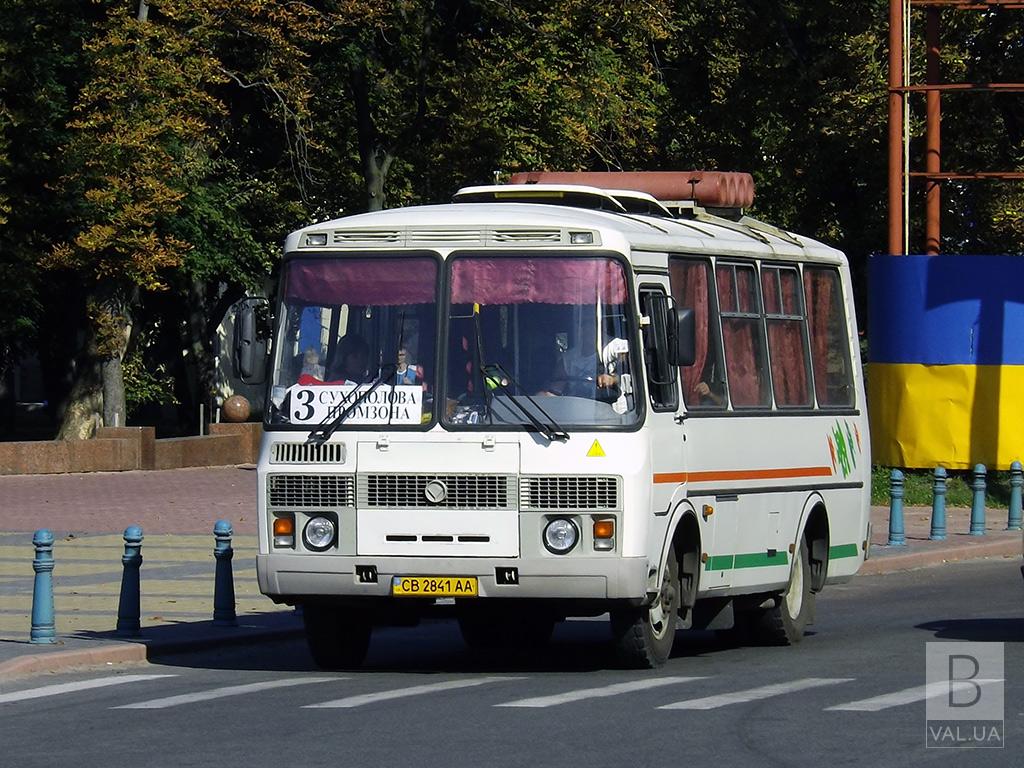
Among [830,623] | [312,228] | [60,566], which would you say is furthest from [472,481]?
[60,566]

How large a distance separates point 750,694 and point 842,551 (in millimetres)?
4949

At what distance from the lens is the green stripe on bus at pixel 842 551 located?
55.7ft

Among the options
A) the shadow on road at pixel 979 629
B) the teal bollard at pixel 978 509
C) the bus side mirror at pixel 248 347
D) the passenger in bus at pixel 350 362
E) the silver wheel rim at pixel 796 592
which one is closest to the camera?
the passenger in bus at pixel 350 362

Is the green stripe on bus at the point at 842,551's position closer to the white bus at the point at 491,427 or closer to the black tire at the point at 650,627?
the white bus at the point at 491,427

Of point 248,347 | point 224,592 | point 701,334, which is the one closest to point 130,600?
point 224,592

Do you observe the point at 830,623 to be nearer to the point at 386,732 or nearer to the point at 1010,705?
the point at 1010,705

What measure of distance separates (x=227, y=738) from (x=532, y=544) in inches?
117

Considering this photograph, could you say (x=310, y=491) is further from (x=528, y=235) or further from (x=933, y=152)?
(x=933, y=152)

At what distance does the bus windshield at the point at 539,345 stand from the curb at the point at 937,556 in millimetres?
9561

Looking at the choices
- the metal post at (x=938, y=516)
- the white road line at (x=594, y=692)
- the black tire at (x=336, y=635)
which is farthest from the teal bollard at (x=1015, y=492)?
the white road line at (x=594, y=692)

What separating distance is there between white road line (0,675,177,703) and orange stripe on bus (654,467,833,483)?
3496mm

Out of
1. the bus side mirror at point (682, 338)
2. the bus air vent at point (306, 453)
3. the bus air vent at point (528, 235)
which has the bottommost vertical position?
the bus air vent at point (306, 453)

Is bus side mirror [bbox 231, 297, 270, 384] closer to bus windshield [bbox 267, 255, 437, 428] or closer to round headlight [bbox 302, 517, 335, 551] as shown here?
bus windshield [bbox 267, 255, 437, 428]

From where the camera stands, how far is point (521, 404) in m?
13.4
